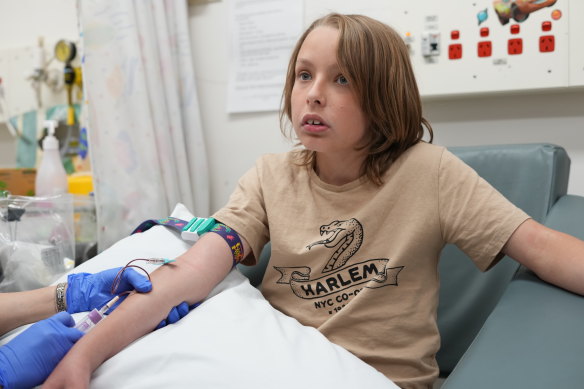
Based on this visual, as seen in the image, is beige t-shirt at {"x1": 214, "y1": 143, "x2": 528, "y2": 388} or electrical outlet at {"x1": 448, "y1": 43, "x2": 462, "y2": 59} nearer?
beige t-shirt at {"x1": 214, "y1": 143, "x2": 528, "y2": 388}

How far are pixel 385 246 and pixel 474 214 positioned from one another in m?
0.16

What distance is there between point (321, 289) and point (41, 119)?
62.5 inches

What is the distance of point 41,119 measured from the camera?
200 centimetres

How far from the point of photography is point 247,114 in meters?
1.74

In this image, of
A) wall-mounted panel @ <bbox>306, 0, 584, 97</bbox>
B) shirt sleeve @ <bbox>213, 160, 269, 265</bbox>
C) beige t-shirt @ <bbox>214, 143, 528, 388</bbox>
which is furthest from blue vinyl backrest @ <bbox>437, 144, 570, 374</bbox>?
shirt sleeve @ <bbox>213, 160, 269, 265</bbox>

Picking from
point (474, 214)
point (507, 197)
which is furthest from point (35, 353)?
point (507, 197)

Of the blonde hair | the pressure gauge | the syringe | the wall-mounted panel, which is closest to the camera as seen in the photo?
the syringe

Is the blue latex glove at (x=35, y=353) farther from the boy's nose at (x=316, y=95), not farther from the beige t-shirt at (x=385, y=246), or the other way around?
the boy's nose at (x=316, y=95)

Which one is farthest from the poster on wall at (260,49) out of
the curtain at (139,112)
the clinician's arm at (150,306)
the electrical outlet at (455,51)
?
the clinician's arm at (150,306)

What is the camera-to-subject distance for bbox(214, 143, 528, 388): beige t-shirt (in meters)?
0.83

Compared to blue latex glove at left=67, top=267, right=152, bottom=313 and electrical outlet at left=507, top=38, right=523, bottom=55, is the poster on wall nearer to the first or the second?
electrical outlet at left=507, top=38, right=523, bottom=55

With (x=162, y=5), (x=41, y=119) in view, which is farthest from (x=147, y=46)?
(x=41, y=119)

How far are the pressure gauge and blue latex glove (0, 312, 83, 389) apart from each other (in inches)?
58.8

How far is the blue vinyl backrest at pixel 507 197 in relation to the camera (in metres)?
0.99
